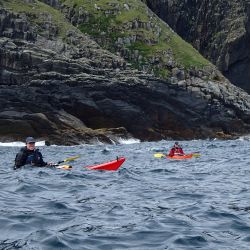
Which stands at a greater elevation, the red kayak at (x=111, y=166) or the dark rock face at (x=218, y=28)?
the dark rock face at (x=218, y=28)

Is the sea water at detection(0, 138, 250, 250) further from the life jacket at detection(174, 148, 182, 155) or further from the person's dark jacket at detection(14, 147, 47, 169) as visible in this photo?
the life jacket at detection(174, 148, 182, 155)

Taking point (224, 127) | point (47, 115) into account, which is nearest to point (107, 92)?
point (47, 115)

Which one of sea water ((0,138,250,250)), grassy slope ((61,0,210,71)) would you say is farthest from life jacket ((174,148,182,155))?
grassy slope ((61,0,210,71))

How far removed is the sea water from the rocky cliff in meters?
52.6

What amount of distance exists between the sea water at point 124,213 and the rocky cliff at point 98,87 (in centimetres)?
5256

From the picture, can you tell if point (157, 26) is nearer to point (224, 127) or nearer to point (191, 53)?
point (191, 53)

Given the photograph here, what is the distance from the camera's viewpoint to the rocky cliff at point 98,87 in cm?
7481

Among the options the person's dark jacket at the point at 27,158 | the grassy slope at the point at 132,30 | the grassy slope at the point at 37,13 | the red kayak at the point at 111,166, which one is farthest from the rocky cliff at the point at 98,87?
the person's dark jacket at the point at 27,158

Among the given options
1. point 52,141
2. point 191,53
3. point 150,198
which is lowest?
point 52,141

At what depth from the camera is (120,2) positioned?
119m

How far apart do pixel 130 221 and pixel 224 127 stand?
272ft

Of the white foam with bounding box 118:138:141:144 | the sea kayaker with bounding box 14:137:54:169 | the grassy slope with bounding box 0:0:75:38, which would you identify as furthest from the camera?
the grassy slope with bounding box 0:0:75:38

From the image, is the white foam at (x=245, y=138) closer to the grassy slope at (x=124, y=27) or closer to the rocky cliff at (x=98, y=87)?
Answer: the rocky cliff at (x=98, y=87)

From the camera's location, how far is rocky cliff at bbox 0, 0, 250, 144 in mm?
74812
